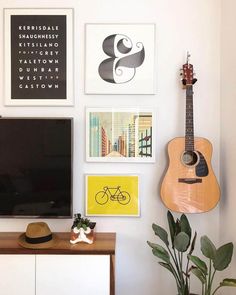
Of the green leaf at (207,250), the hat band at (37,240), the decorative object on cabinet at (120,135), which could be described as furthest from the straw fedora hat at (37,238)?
the green leaf at (207,250)

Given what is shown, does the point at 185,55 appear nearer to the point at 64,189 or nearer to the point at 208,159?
the point at 208,159

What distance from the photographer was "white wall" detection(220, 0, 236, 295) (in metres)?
1.79

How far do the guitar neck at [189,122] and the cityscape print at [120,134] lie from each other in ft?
0.80

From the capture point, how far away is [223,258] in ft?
5.25

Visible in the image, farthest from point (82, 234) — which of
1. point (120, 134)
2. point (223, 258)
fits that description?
point (223, 258)

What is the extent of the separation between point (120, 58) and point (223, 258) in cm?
139

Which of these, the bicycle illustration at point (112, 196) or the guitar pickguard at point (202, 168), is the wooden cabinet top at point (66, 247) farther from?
the guitar pickguard at point (202, 168)

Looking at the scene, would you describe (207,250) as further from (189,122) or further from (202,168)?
(189,122)

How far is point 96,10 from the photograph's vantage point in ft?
6.60

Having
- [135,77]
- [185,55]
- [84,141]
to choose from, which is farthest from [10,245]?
[185,55]

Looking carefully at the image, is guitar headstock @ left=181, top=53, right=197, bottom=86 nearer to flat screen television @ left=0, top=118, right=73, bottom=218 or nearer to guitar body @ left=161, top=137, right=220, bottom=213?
guitar body @ left=161, top=137, right=220, bottom=213

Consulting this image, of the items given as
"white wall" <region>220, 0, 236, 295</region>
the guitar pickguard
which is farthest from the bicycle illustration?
"white wall" <region>220, 0, 236, 295</region>

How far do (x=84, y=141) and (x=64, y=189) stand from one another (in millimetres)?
351

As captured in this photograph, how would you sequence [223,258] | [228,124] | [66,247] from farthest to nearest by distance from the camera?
[228,124] < [66,247] < [223,258]
